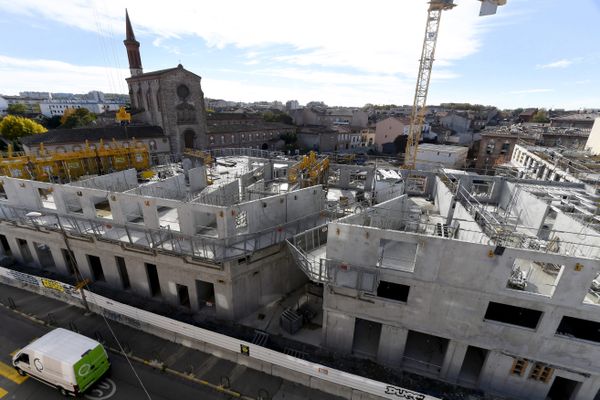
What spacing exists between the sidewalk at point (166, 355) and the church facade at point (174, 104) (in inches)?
1338

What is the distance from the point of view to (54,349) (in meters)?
13.5

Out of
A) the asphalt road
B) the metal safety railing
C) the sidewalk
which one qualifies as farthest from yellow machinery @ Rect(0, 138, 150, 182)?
the asphalt road

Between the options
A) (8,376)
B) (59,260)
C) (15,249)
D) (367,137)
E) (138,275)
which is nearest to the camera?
(8,376)

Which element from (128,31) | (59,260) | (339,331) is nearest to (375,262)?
(339,331)

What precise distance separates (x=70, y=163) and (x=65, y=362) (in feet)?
73.1

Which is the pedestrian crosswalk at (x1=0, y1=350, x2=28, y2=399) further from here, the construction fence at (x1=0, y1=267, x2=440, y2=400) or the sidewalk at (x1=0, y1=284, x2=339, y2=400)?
the construction fence at (x1=0, y1=267, x2=440, y2=400)

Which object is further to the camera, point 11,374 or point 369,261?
point 11,374

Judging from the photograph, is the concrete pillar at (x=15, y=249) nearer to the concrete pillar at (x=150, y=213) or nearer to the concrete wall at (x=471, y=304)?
the concrete pillar at (x=150, y=213)

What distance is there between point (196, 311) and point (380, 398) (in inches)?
476

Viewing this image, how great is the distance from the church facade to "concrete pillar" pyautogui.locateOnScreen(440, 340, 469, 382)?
159 feet

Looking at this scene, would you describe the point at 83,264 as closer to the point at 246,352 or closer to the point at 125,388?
the point at 125,388

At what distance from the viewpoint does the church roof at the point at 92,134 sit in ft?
149

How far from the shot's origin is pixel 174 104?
5231 cm

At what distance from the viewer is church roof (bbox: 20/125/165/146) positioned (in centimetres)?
→ 4547
